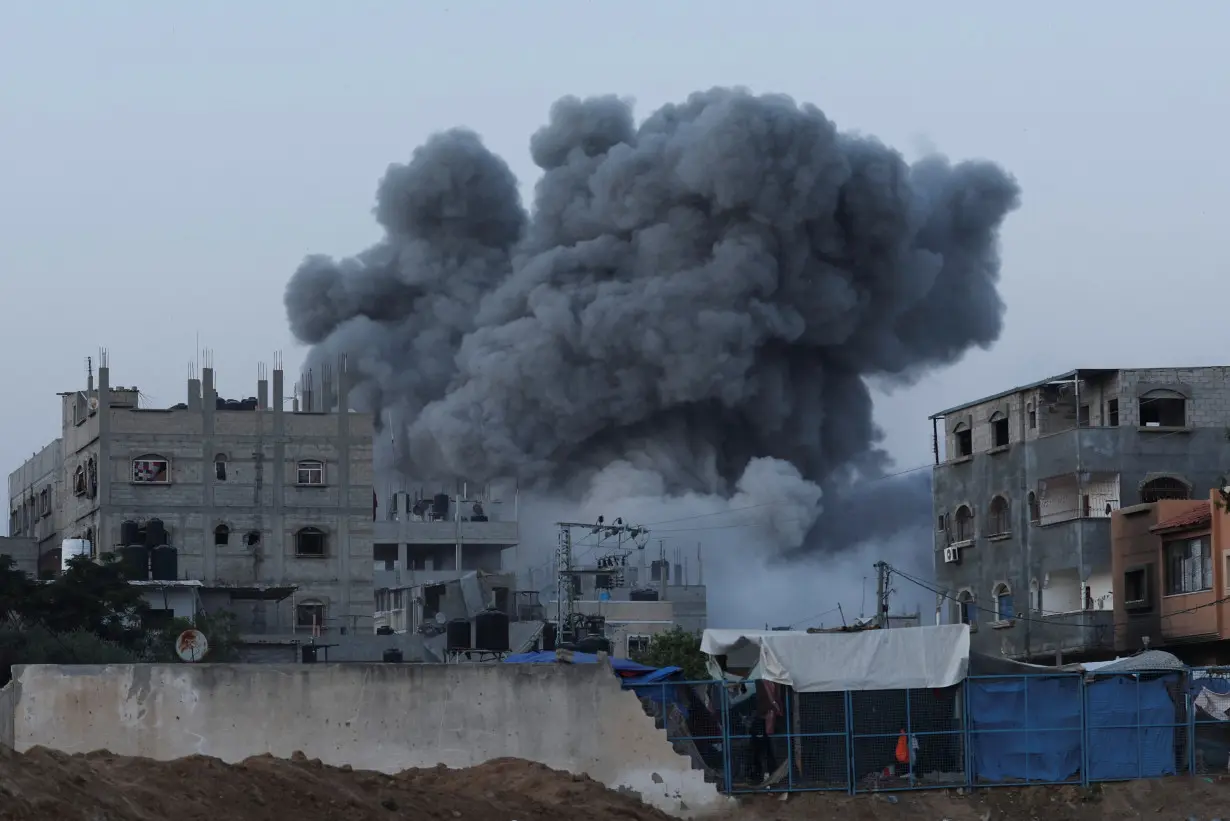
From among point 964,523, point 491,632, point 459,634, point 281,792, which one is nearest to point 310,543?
point 964,523

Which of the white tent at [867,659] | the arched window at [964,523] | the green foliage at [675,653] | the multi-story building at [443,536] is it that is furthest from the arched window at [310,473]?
the white tent at [867,659]

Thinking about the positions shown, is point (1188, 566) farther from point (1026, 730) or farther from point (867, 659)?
point (867, 659)

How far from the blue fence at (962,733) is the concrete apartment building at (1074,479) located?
20.2 m

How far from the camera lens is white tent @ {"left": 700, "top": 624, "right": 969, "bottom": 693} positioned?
75.3 feet

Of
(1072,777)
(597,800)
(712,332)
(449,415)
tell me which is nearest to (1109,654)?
(1072,777)

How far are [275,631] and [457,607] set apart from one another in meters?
6.43

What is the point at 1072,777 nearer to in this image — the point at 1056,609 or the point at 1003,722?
the point at 1003,722

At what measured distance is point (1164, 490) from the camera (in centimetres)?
4538

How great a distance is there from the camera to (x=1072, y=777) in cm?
2272

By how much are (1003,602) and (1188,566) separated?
843 cm

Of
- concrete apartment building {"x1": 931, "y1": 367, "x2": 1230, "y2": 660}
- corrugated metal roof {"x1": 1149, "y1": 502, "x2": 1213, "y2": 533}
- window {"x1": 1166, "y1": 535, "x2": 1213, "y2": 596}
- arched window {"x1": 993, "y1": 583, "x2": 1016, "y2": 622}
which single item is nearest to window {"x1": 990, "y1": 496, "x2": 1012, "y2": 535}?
concrete apartment building {"x1": 931, "y1": 367, "x2": 1230, "y2": 660}

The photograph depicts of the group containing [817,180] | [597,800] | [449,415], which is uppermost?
[817,180]

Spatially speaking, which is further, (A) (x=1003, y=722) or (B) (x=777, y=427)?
(B) (x=777, y=427)

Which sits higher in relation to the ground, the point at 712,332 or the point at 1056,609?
the point at 712,332
